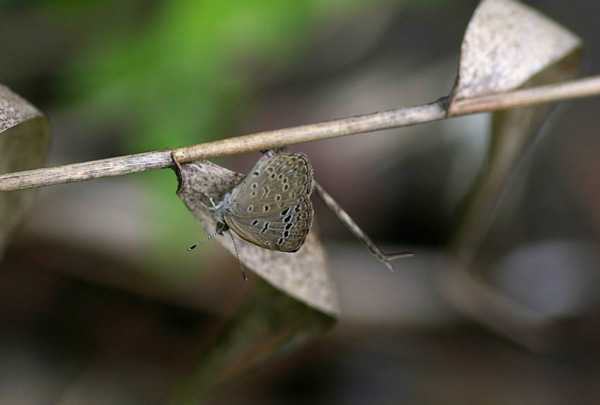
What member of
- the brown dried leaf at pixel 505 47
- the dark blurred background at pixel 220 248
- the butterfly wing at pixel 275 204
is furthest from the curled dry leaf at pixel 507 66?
the dark blurred background at pixel 220 248

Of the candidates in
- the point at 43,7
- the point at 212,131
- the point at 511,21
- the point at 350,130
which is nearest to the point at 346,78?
the point at 212,131

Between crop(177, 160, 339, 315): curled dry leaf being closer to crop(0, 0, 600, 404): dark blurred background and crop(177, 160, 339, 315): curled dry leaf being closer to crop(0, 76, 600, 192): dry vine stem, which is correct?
crop(0, 76, 600, 192): dry vine stem

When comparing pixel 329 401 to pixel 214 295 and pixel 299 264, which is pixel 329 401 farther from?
pixel 299 264

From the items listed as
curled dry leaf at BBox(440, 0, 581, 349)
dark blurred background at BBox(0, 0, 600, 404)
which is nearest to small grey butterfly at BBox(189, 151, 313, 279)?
curled dry leaf at BBox(440, 0, 581, 349)

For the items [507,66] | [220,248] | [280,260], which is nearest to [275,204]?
[280,260]

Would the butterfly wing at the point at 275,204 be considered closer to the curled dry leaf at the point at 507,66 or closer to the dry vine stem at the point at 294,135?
the dry vine stem at the point at 294,135

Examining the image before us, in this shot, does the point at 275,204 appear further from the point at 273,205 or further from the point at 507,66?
the point at 507,66
